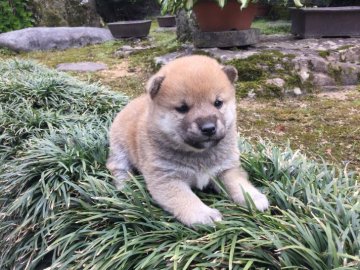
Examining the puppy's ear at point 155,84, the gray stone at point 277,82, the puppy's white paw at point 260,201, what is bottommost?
the gray stone at point 277,82

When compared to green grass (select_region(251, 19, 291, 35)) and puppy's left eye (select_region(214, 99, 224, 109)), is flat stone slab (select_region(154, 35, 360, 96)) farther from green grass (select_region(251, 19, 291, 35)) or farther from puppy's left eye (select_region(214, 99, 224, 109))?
puppy's left eye (select_region(214, 99, 224, 109))

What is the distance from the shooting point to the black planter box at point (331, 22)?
7875mm

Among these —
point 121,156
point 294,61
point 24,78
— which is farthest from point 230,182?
point 294,61

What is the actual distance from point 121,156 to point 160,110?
2.20 feet

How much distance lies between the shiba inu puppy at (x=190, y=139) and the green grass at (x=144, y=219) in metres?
0.09

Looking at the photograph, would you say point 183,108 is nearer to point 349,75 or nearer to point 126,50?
point 349,75

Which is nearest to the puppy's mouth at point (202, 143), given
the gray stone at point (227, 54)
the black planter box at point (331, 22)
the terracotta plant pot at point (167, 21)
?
the gray stone at point (227, 54)

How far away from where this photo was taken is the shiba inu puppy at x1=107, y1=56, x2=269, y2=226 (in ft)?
8.60

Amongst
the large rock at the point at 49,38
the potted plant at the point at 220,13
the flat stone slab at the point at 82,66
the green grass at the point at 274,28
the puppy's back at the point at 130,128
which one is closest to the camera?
the puppy's back at the point at 130,128

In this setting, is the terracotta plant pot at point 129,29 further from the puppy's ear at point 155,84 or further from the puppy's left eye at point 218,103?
the puppy's left eye at point 218,103

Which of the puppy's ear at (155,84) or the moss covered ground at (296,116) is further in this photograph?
the moss covered ground at (296,116)

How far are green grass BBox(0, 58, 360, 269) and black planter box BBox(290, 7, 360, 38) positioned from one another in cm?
494

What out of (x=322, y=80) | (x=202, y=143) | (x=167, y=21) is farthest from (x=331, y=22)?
(x=167, y=21)

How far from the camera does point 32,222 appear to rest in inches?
123
